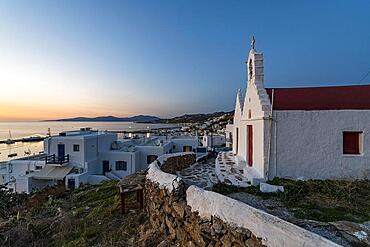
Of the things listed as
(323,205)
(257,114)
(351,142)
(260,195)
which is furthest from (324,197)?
(257,114)

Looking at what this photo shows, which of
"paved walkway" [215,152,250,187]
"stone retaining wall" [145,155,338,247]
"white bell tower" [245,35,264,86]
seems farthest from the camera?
"white bell tower" [245,35,264,86]

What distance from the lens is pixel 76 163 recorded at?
90.9ft

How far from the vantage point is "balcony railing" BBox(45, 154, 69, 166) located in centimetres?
2690

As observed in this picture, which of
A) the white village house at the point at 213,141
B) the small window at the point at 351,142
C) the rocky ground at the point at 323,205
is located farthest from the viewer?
the white village house at the point at 213,141

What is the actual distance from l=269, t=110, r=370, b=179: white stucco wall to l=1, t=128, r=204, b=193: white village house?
1643cm

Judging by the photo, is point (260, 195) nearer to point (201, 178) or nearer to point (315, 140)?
point (315, 140)

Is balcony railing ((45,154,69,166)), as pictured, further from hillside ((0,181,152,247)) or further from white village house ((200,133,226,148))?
hillside ((0,181,152,247))

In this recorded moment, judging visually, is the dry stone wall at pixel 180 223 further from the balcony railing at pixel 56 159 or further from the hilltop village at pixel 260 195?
the balcony railing at pixel 56 159

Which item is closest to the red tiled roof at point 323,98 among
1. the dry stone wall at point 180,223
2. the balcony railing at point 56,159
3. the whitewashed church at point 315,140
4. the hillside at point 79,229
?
the whitewashed church at point 315,140

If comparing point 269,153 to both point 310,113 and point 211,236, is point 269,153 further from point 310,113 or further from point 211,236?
point 211,236

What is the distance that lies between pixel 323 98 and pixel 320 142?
2074 mm

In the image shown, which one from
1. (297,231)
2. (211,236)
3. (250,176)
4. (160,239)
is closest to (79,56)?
(250,176)

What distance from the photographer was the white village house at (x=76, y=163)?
2538 centimetres

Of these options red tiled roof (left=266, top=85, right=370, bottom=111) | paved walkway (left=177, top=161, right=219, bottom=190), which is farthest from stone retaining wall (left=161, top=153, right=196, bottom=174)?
red tiled roof (left=266, top=85, right=370, bottom=111)
